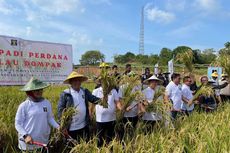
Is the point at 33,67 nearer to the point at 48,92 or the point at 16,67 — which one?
the point at 16,67

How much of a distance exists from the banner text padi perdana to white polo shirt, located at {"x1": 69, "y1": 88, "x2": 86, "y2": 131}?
3.79 metres

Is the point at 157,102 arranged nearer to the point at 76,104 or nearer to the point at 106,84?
the point at 106,84

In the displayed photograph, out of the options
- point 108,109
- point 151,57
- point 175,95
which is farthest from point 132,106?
point 151,57

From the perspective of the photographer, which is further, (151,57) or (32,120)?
(151,57)

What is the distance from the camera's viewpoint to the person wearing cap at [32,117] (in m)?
3.27

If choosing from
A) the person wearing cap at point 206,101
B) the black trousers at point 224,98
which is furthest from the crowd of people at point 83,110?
the black trousers at point 224,98

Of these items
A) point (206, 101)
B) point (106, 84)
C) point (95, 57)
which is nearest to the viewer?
point (106, 84)

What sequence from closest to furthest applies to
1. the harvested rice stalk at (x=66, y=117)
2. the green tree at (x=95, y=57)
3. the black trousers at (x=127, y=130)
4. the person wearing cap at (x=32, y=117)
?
the person wearing cap at (x=32, y=117) < the harvested rice stalk at (x=66, y=117) < the black trousers at (x=127, y=130) < the green tree at (x=95, y=57)

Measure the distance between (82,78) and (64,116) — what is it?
2.01 ft

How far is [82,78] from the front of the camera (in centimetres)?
400

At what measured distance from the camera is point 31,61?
769 centimetres

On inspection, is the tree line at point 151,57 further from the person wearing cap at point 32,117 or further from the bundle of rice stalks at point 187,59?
the person wearing cap at point 32,117

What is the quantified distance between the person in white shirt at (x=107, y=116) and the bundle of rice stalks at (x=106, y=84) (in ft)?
0.78

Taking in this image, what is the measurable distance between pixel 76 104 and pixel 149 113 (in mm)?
1422
